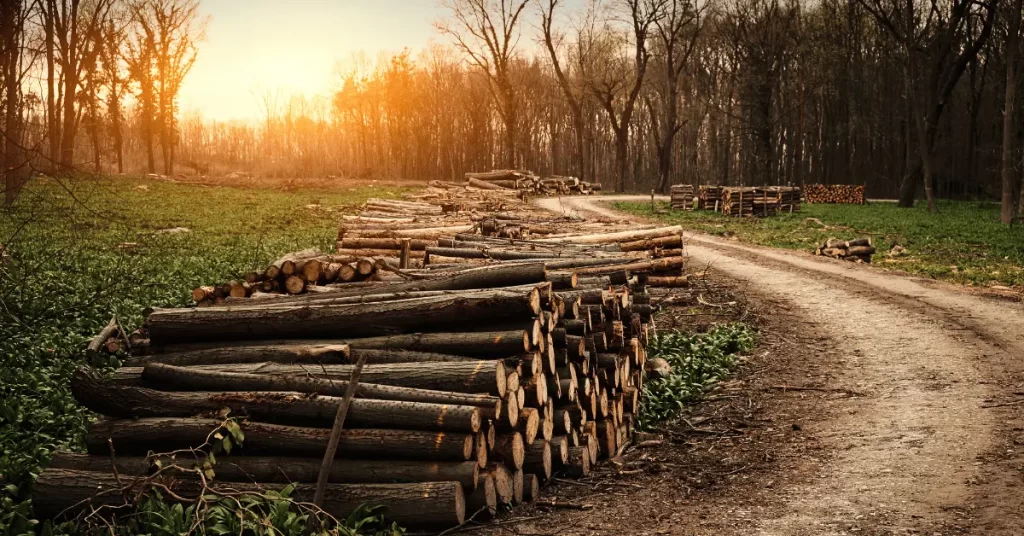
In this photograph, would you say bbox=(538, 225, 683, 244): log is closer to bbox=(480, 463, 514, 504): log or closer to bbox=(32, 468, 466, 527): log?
bbox=(480, 463, 514, 504): log

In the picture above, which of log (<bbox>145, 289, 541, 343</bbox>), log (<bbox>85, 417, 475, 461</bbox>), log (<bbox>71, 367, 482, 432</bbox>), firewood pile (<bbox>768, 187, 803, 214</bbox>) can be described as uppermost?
firewood pile (<bbox>768, 187, 803, 214</bbox>)


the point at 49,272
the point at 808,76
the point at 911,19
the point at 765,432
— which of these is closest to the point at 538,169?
the point at 808,76

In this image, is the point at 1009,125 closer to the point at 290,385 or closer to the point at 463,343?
the point at 463,343

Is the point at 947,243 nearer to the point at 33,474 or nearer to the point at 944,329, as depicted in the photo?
the point at 944,329

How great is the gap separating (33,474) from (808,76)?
55265 millimetres

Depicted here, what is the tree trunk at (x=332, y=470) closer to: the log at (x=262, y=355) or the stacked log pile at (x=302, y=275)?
the log at (x=262, y=355)

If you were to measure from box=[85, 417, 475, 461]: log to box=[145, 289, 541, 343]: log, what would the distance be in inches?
45.3

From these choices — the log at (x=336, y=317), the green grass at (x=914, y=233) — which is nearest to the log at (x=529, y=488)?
the log at (x=336, y=317)

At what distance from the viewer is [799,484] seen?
6277 millimetres

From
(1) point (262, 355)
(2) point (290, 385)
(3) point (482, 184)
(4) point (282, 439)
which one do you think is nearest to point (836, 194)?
(3) point (482, 184)

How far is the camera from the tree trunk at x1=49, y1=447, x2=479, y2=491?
18.0ft

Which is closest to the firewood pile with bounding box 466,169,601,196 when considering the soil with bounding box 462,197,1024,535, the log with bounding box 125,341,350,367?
the soil with bounding box 462,197,1024,535

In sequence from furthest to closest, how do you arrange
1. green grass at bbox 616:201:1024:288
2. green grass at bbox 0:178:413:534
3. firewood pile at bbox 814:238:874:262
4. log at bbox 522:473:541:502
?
1. firewood pile at bbox 814:238:874:262
2. green grass at bbox 616:201:1024:288
3. green grass at bbox 0:178:413:534
4. log at bbox 522:473:541:502

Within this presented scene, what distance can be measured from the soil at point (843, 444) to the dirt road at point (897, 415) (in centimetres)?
2
